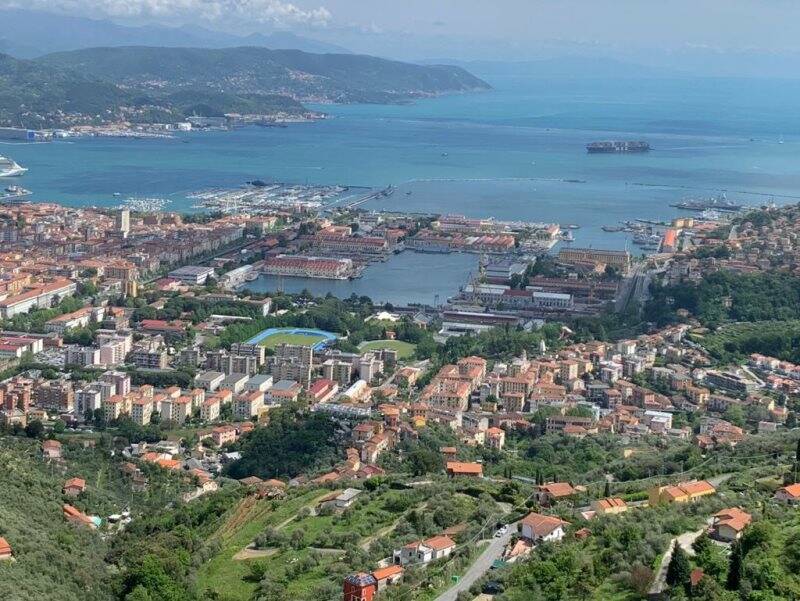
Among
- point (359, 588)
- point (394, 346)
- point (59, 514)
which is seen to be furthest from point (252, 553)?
point (394, 346)

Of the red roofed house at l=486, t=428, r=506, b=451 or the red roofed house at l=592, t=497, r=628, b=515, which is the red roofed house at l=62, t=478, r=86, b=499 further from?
the red roofed house at l=592, t=497, r=628, b=515

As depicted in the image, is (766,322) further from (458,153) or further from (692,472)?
(458,153)

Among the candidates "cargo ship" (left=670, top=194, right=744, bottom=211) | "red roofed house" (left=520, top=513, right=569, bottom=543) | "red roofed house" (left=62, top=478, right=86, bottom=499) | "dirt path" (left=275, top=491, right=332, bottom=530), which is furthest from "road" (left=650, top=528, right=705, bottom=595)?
"cargo ship" (left=670, top=194, right=744, bottom=211)

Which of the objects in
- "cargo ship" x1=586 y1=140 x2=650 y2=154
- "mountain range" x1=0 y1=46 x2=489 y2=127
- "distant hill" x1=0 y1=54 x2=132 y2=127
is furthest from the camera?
"mountain range" x1=0 y1=46 x2=489 y2=127

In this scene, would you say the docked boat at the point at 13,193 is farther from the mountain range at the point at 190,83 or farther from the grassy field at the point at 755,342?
the grassy field at the point at 755,342

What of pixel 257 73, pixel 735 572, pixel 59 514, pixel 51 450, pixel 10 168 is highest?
pixel 735 572

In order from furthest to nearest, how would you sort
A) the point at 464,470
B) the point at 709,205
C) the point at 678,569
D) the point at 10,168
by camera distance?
the point at 10,168 → the point at 709,205 → the point at 464,470 → the point at 678,569

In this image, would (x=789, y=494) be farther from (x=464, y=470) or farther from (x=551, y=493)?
(x=464, y=470)
